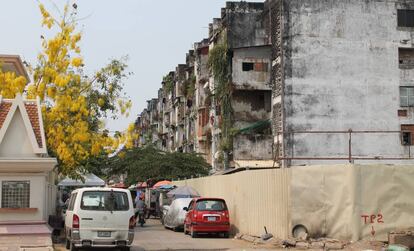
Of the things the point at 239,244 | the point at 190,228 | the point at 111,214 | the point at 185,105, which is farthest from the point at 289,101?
the point at 185,105

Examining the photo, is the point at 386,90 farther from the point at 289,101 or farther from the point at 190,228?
the point at 190,228

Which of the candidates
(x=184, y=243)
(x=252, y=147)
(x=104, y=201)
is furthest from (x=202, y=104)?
(x=104, y=201)

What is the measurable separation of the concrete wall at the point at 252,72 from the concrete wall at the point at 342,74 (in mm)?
3494

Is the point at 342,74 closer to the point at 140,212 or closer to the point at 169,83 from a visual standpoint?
the point at 140,212

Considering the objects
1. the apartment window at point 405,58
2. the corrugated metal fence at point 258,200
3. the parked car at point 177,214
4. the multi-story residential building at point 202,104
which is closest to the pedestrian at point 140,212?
the parked car at point 177,214

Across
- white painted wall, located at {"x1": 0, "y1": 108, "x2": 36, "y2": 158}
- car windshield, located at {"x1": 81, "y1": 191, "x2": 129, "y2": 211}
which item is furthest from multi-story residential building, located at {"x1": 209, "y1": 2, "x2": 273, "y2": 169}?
white painted wall, located at {"x1": 0, "y1": 108, "x2": 36, "y2": 158}

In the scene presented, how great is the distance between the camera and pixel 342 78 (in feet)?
142

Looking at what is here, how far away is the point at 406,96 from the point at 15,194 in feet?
107

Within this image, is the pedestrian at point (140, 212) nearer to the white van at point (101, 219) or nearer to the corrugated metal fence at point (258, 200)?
the corrugated metal fence at point (258, 200)

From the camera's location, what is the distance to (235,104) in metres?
47.4

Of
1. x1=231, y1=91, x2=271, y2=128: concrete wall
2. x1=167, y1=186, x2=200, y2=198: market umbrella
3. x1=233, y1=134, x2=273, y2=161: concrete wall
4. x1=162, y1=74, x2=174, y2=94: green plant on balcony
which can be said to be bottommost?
x1=167, y1=186, x2=200, y2=198: market umbrella

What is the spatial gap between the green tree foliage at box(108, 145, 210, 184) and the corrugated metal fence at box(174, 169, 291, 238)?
23868 millimetres

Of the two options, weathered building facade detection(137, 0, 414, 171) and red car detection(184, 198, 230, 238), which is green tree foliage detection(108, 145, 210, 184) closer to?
weathered building facade detection(137, 0, 414, 171)

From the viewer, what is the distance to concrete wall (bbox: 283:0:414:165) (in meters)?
42.6
